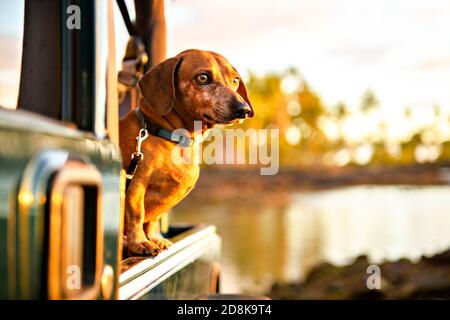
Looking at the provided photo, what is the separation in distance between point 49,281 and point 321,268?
1657 cm

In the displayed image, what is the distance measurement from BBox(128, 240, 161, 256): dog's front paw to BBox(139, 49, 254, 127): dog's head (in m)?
0.51

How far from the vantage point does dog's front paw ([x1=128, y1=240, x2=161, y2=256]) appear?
266 centimetres

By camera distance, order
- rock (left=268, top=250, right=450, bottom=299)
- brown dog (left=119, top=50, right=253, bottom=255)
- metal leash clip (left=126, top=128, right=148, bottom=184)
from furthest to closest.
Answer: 1. rock (left=268, top=250, right=450, bottom=299)
2. brown dog (left=119, top=50, right=253, bottom=255)
3. metal leash clip (left=126, top=128, right=148, bottom=184)

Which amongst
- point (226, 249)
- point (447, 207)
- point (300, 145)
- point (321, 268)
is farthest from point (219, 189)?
point (300, 145)

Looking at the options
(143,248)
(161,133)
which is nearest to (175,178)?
(161,133)

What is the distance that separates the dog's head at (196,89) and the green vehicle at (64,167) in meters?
0.64

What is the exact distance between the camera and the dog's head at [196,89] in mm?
2832

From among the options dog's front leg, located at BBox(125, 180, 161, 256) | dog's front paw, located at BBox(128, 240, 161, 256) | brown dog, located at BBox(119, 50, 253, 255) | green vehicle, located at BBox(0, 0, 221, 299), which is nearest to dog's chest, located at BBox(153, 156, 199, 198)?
brown dog, located at BBox(119, 50, 253, 255)

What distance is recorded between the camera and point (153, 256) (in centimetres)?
264

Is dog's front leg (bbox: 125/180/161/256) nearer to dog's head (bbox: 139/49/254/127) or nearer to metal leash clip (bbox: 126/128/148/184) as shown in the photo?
metal leash clip (bbox: 126/128/148/184)

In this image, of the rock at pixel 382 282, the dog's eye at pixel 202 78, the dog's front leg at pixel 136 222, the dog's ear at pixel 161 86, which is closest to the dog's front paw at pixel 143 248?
the dog's front leg at pixel 136 222

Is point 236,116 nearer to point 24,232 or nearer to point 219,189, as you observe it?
point 24,232

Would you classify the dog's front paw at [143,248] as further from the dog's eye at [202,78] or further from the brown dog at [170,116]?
the dog's eye at [202,78]

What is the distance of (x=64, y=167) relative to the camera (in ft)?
4.97
